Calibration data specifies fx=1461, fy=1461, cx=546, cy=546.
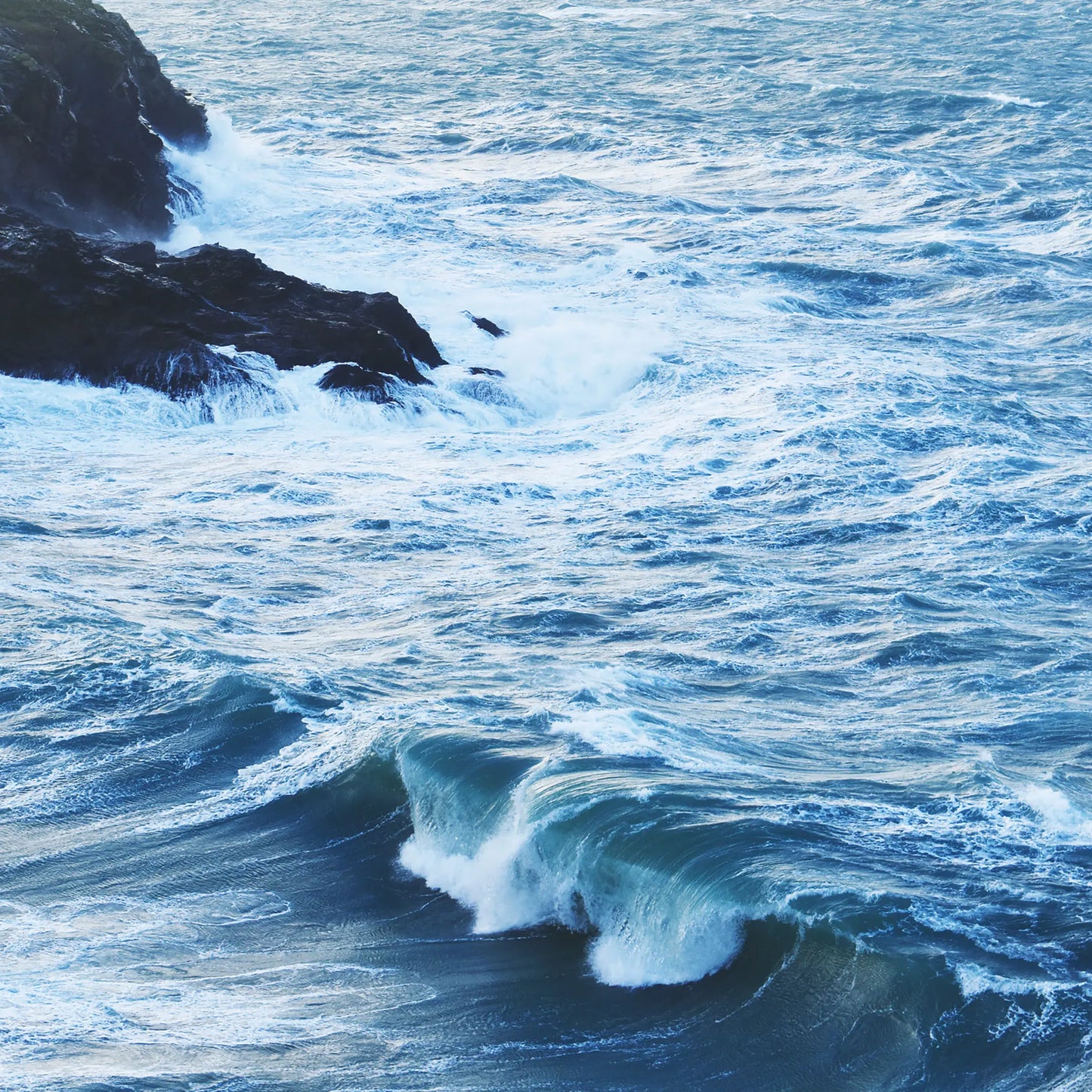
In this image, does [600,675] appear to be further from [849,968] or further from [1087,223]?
[1087,223]

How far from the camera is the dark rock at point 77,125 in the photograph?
27.4 metres

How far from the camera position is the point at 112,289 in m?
22.5

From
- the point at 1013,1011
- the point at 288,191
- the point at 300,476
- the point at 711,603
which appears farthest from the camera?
the point at 288,191

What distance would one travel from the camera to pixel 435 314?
26.7m

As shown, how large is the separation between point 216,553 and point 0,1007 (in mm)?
8310

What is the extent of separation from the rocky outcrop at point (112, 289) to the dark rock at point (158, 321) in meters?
0.02

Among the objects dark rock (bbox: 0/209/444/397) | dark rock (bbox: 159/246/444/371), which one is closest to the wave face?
dark rock (bbox: 0/209/444/397)

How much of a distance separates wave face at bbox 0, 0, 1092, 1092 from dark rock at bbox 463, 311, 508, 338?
1.44ft

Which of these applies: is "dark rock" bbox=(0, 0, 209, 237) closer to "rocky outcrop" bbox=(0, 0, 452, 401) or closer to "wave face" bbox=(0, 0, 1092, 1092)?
"rocky outcrop" bbox=(0, 0, 452, 401)

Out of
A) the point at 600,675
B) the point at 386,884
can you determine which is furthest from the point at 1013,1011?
the point at 600,675

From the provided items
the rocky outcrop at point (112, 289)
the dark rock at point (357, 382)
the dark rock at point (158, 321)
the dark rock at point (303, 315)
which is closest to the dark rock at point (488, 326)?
the dark rock at point (158, 321)

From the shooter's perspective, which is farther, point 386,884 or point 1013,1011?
point 386,884

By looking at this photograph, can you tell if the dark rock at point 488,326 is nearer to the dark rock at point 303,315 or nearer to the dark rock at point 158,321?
the dark rock at point 158,321

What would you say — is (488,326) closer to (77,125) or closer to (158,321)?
(158,321)
